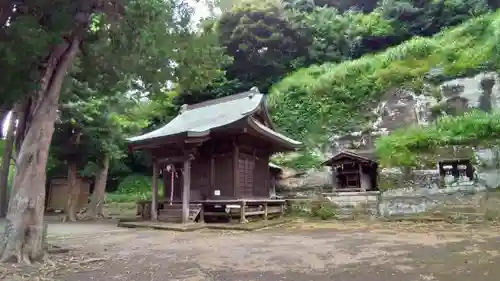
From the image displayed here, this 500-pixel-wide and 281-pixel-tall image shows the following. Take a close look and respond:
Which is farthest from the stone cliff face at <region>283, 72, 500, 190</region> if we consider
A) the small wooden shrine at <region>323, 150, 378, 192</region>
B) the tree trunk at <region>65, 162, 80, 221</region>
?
the tree trunk at <region>65, 162, 80, 221</region>

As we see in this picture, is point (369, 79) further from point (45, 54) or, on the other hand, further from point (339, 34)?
point (45, 54)

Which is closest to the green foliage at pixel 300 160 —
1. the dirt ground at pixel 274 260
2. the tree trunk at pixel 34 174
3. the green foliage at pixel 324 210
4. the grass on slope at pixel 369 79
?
the grass on slope at pixel 369 79

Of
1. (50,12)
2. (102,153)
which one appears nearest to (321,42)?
(102,153)

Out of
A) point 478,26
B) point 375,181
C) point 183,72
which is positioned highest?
point 478,26

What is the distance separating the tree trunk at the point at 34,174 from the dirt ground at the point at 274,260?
469 millimetres

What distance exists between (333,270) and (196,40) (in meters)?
5.06

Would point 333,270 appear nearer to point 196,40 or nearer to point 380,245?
point 380,245

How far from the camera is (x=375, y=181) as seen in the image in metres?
16.5

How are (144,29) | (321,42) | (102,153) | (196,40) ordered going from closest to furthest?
(144,29) → (196,40) → (102,153) → (321,42)

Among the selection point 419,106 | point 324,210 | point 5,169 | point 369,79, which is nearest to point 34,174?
point 324,210

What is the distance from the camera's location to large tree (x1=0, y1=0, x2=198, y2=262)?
5363 millimetres

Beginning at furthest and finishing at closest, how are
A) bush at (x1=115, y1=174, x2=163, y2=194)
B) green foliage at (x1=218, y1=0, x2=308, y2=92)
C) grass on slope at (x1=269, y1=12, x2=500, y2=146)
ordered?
1. green foliage at (x1=218, y1=0, x2=308, y2=92)
2. bush at (x1=115, y1=174, x2=163, y2=194)
3. grass on slope at (x1=269, y1=12, x2=500, y2=146)

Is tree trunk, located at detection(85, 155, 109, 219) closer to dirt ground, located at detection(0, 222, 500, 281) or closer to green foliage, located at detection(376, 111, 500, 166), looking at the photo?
dirt ground, located at detection(0, 222, 500, 281)

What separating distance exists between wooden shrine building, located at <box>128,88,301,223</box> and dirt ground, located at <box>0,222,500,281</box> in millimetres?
4203
